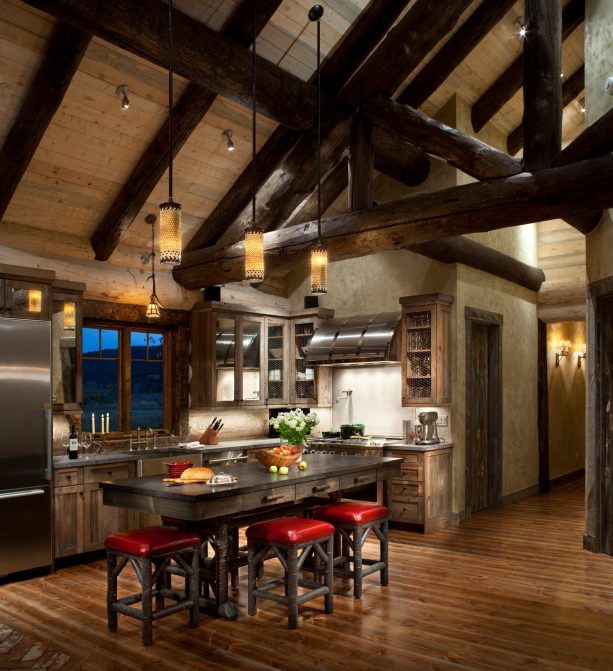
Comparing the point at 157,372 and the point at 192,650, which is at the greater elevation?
the point at 157,372

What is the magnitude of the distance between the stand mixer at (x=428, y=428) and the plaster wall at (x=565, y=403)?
362cm

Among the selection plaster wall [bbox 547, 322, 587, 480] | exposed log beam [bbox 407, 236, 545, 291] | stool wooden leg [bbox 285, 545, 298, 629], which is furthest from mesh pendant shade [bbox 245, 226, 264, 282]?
plaster wall [bbox 547, 322, 587, 480]

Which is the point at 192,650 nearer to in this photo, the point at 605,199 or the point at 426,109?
the point at 605,199

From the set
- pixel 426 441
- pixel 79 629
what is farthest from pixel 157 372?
pixel 79 629

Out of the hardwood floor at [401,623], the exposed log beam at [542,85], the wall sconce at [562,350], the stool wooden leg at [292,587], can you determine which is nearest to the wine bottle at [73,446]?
the hardwood floor at [401,623]

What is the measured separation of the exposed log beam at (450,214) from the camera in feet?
14.9

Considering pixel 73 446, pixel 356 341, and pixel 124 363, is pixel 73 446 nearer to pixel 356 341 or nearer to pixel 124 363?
pixel 124 363

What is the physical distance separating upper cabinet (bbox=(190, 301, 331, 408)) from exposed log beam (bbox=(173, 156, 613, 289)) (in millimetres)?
875

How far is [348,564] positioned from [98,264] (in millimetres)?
4072

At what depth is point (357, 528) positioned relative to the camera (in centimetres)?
499

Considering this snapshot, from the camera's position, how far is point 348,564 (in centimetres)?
544

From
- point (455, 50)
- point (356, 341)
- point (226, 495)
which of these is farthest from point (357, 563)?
point (455, 50)

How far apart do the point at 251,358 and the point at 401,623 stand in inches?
169

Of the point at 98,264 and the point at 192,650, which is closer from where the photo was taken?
the point at 192,650
